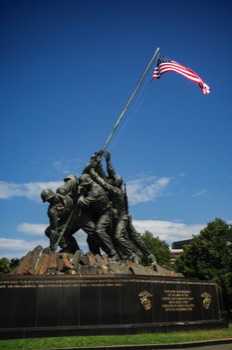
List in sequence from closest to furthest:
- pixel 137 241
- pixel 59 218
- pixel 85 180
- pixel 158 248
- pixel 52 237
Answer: pixel 52 237, pixel 59 218, pixel 85 180, pixel 137 241, pixel 158 248

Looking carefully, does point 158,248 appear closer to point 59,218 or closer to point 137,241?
point 137,241

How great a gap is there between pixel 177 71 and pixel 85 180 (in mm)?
7356

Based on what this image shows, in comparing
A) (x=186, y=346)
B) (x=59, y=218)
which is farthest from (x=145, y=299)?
(x=59, y=218)

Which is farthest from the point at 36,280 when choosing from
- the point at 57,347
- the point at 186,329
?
the point at 186,329

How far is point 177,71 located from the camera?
17344 millimetres

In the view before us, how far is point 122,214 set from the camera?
642 inches

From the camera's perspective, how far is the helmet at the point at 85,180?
51.7ft

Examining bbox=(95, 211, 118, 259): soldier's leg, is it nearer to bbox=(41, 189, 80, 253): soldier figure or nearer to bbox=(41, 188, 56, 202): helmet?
bbox=(41, 189, 80, 253): soldier figure

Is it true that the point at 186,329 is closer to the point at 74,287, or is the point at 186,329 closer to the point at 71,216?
the point at 74,287

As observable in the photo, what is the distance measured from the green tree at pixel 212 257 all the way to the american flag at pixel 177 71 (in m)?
21.4


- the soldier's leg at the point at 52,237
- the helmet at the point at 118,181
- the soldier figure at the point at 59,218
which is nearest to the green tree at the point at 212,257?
the helmet at the point at 118,181

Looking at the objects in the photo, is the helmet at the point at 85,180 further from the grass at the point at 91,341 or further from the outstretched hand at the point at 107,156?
the grass at the point at 91,341

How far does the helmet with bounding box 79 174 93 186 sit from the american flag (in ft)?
20.9

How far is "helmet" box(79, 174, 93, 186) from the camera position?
15.8 m
